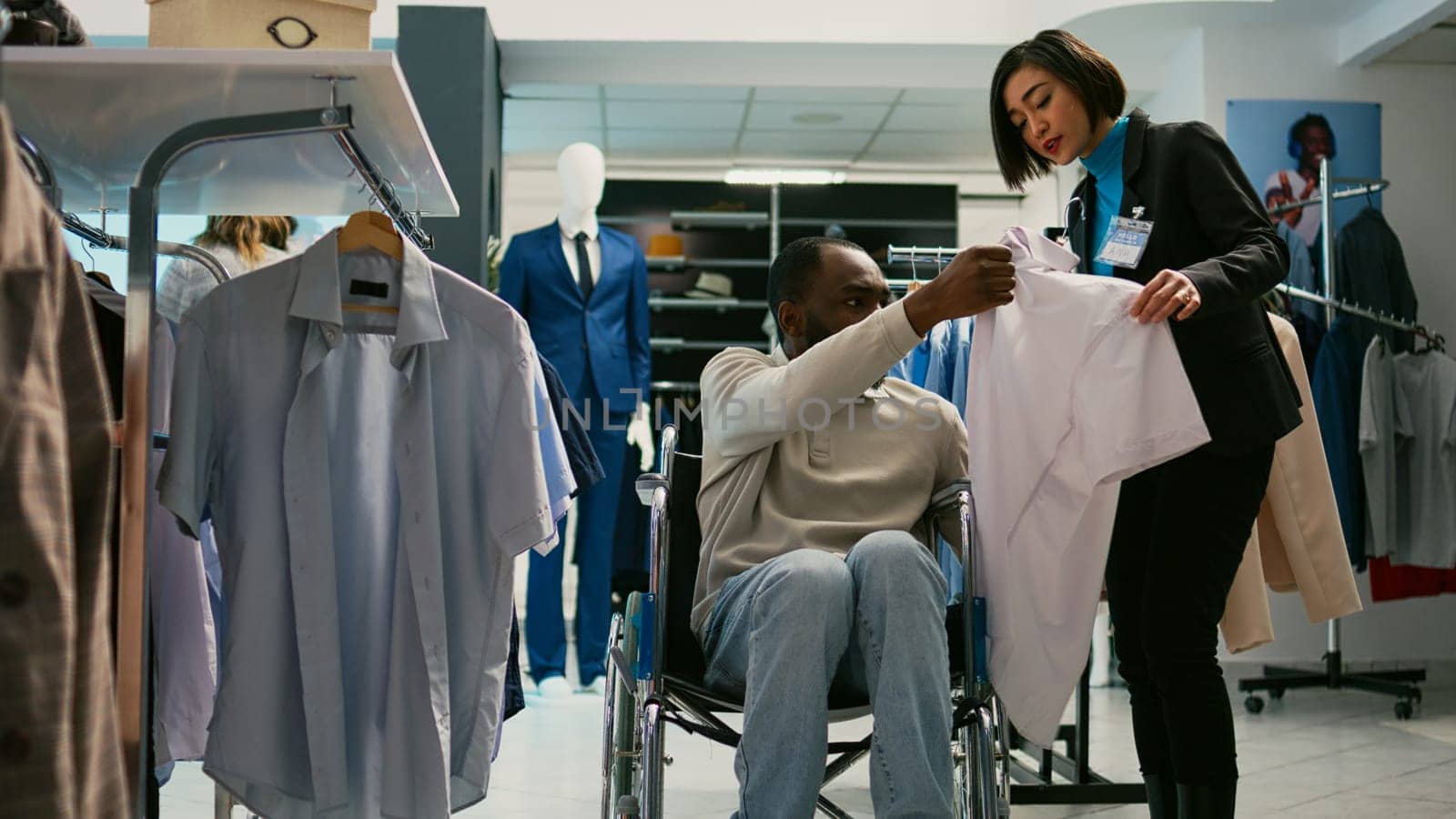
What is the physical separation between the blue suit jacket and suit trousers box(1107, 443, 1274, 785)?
3.16m

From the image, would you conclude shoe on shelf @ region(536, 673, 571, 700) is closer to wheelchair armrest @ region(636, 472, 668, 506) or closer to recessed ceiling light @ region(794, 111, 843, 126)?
wheelchair armrest @ region(636, 472, 668, 506)

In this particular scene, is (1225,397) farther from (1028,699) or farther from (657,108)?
(657,108)

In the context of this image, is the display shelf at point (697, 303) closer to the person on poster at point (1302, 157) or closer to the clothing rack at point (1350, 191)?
the person on poster at point (1302, 157)

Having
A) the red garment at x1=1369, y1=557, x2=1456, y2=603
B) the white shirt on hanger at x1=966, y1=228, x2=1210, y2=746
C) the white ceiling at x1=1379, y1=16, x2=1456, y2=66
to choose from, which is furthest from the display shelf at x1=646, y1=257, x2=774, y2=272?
the white shirt on hanger at x1=966, y1=228, x2=1210, y2=746

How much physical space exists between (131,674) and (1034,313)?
1437mm

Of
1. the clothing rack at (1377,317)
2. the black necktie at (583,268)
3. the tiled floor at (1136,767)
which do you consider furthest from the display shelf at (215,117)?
the clothing rack at (1377,317)

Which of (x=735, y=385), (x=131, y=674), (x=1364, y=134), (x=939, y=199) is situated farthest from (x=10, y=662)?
(x=939, y=199)

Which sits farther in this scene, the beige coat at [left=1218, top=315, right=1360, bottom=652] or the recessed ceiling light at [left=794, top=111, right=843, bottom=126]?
the recessed ceiling light at [left=794, top=111, right=843, bottom=126]

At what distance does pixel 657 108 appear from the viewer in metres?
6.96

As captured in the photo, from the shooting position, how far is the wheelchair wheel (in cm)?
212

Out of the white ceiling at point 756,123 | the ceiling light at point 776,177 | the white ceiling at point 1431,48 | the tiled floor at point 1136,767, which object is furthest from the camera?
the ceiling light at point 776,177

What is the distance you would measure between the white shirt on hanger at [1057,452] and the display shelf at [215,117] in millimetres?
1015

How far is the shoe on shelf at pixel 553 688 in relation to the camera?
15.2 feet

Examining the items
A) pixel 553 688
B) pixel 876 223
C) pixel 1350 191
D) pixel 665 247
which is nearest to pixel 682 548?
pixel 553 688
